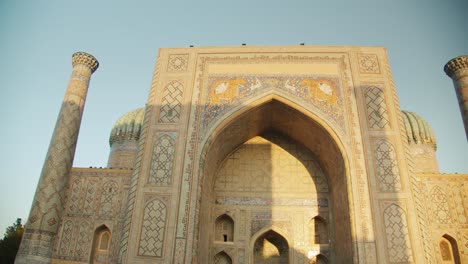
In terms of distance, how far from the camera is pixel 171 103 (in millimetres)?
6688

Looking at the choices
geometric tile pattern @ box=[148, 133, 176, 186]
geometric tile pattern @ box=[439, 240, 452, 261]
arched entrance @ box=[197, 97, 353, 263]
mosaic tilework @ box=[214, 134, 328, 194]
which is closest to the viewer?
geometric tile pattern @ box=[148, 133, 176, 186]

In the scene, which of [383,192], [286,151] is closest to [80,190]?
[286,151]

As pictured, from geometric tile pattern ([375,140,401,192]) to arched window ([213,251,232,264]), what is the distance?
310cm

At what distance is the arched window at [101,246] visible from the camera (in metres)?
6.91

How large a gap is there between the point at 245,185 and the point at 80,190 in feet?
10.9

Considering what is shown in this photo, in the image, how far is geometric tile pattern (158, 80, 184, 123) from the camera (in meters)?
6.56

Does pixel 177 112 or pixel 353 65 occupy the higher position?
pixel 353 65

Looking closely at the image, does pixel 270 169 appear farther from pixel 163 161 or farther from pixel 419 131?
Answer: pixel 419 131

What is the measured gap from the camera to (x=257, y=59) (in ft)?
23.3

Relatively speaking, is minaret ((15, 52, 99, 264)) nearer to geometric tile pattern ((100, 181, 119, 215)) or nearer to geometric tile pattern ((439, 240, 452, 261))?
geometric tile pattern ((100, 181, 119, 215))

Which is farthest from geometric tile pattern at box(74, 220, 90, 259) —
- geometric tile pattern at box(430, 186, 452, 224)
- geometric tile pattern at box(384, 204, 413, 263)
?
geometric tile pattern at box(430, 186, 452, 224)

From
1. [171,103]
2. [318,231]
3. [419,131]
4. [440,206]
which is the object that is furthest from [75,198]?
[419,131]

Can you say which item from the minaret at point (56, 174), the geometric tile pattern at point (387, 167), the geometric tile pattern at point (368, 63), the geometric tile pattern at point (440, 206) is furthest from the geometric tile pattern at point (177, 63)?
the geometric tile pattern at point (440, 206)

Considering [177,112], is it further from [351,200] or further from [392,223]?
[392,223]
